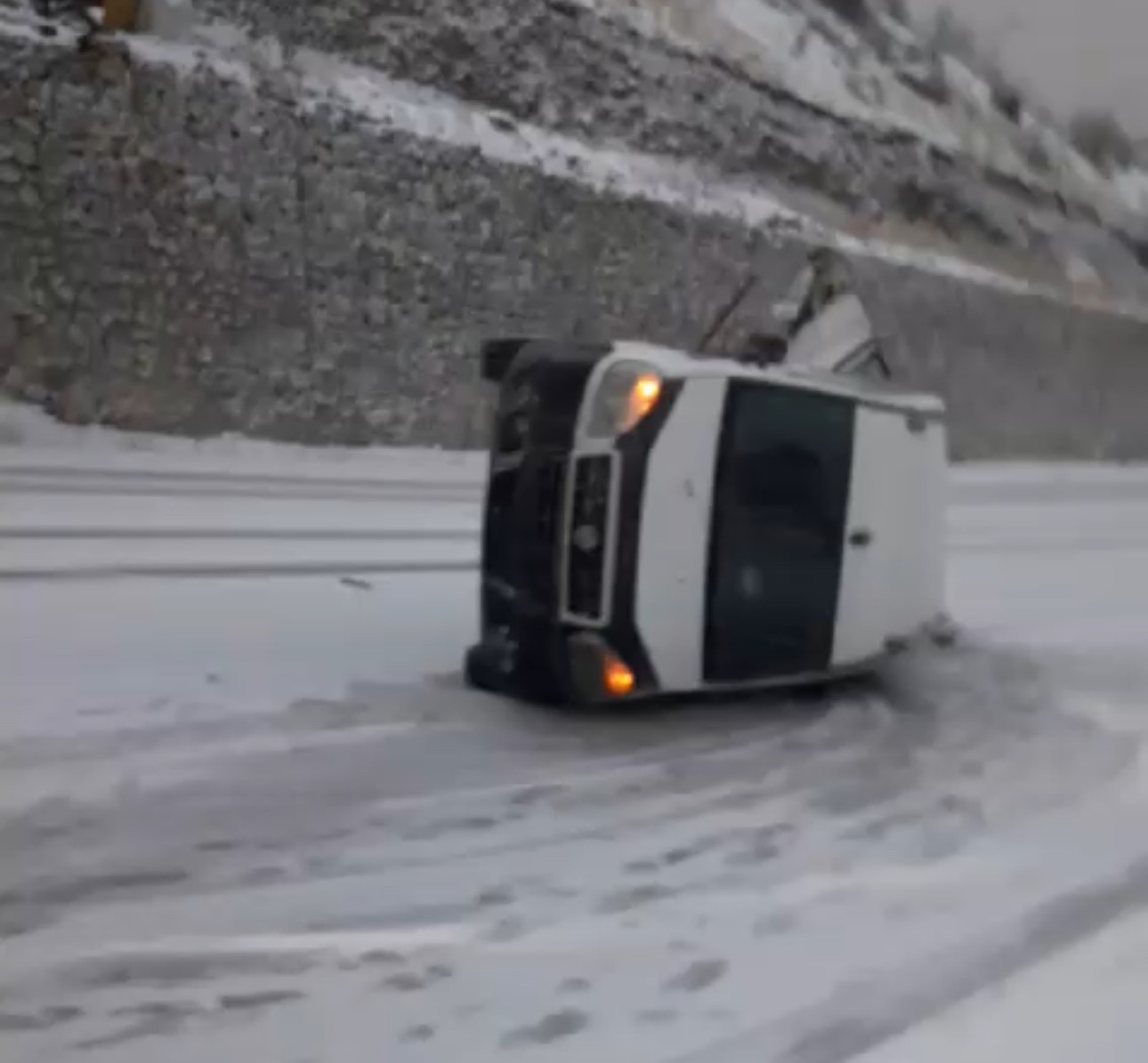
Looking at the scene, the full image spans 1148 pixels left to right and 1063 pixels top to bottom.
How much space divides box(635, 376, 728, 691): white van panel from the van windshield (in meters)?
0.05

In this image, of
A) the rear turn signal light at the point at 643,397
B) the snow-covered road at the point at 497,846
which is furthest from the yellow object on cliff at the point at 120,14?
the rear turn signal light at the point at 643,397

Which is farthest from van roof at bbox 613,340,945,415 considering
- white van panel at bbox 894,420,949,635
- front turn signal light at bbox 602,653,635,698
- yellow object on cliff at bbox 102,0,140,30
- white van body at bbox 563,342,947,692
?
yellow object on cliff at bbox 102,0,140,30

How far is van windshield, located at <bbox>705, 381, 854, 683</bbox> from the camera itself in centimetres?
522

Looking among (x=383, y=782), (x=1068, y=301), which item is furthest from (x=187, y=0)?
(x=1068, y=301)

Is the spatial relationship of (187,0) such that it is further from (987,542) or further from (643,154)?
(987,542)

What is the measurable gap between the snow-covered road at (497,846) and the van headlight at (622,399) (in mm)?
1083

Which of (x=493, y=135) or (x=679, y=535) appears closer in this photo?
(x=679, y=535)

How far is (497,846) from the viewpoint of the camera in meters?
4.21

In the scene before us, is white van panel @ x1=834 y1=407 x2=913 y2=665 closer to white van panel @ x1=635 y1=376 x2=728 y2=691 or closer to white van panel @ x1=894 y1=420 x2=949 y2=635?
white van panel @ x1=894 y1=420 x2=949 y2=635

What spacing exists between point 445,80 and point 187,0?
282 centimetres

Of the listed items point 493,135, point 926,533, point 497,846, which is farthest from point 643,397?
point 493,135

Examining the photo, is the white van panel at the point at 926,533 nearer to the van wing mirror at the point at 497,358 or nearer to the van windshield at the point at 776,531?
the van windshield at the point at 776,531

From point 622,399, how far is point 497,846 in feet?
5.64

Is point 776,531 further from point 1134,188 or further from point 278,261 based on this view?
point 1134,188
